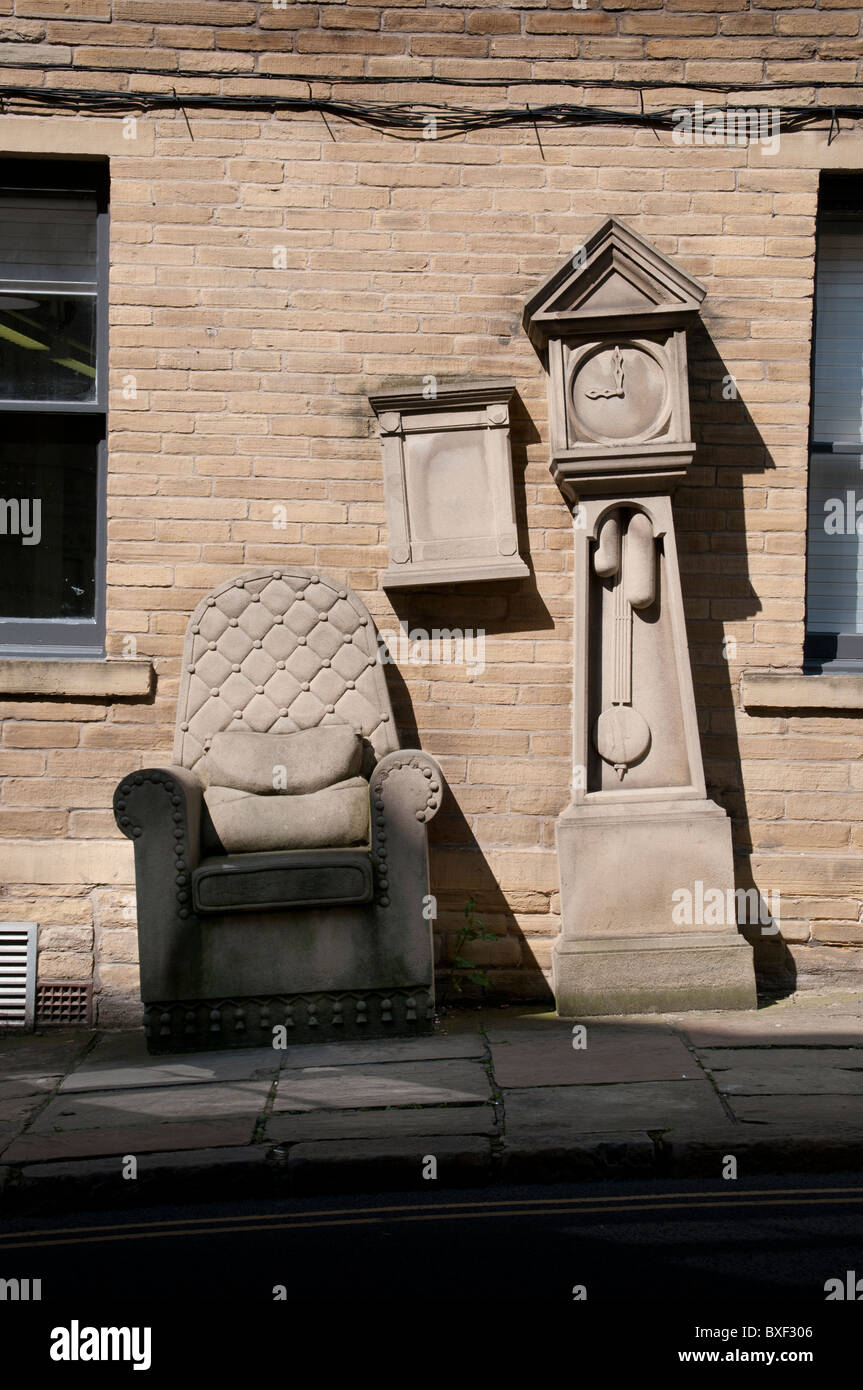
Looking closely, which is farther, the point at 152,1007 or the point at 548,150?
the point at 548,150

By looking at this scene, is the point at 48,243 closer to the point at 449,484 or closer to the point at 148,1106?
the point at 449,484

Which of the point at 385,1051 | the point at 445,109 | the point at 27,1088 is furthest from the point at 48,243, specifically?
the point at 385,1051

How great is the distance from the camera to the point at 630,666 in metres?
4.92

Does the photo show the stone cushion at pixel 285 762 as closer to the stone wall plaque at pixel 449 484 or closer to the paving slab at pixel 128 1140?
the stone wall plaque at pixel 449 484

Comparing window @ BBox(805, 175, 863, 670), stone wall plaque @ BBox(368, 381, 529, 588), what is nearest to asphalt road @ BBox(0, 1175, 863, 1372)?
stone wall plaque @ BBox(368, 381, 529, 588)

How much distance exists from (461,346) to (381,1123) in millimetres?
3112

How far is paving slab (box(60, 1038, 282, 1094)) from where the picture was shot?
13.1ft

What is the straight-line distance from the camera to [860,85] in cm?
518

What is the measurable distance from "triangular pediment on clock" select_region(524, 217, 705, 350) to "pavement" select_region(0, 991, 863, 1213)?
8.52ft

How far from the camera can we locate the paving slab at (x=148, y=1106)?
358 centimetres

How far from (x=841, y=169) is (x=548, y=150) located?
118 cm

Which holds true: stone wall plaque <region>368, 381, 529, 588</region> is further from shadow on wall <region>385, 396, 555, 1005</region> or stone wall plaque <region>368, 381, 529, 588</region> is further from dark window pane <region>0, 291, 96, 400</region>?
dark window pane <region>0, 291, 96, 400</region>
